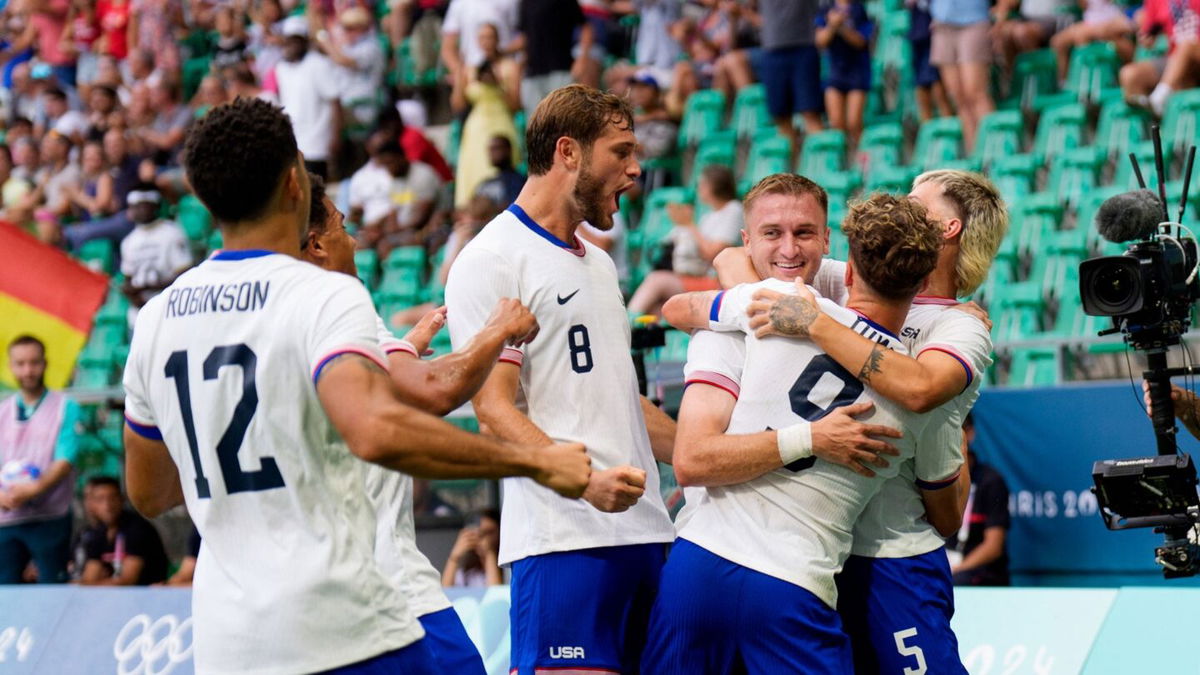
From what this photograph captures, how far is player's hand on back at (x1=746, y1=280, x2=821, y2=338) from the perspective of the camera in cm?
423

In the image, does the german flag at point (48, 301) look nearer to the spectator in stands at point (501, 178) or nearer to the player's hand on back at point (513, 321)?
the spectator in stands at point (501, 178)

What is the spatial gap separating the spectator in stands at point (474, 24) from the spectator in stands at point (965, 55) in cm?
439

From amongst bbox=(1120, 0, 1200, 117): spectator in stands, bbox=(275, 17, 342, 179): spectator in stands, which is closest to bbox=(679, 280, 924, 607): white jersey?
bbox=(1120, 0, 1200, 117): spectator in stands

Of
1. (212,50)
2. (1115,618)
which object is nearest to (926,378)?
(1115,618)

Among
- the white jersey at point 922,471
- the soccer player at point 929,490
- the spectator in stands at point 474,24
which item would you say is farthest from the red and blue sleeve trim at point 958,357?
the spectator in stands at point 474,24

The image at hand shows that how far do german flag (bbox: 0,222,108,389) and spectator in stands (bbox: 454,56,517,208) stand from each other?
392cm

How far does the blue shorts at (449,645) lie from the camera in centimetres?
465

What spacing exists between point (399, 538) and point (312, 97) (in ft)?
37.3

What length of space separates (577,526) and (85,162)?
558 inches

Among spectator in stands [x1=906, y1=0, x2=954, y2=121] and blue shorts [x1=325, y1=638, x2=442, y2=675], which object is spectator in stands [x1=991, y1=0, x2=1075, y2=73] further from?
blue shorts [x1=325, y1=638, x2=442, y2=675]

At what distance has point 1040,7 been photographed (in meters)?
12.7

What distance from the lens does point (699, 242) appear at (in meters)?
11.5

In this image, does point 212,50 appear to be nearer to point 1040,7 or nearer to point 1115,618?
point 1040,7

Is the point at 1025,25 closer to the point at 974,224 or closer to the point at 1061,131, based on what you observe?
the point at 1061,131
